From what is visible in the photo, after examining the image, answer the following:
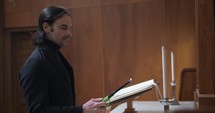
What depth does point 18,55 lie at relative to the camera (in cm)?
484

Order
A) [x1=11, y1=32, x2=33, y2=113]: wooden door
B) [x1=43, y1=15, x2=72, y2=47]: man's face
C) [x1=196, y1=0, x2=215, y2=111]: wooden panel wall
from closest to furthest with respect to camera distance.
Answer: [x1=196, y1=0, x2=215, y2=111]: wooden panel wall
[x1=43, y1=15, x2=72, y2=47]: man's face
[x1=11, y1=32, x2=33, y2=113]: wooden door

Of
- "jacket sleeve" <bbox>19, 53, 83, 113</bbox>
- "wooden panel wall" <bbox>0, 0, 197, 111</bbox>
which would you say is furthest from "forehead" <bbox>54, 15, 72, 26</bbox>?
"wooden panel wall" <bbox>0, 0, 197, 111</bbox>

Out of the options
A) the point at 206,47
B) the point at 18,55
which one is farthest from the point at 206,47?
the point at 18,55

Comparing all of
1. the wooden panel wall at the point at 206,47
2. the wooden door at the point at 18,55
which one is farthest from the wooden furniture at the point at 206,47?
the wooden door at the point at 18,55

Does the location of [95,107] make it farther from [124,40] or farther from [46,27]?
[124,40]

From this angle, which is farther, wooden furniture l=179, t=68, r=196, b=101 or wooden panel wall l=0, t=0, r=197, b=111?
wooden panel wall l=0, t=0, r=197, b=111

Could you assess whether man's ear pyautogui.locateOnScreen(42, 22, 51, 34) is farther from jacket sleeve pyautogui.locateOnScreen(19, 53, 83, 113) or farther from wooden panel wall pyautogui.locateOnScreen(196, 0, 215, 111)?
wooden panel wall pyautogui.locateOnScreen(196, 0, 215, 111)

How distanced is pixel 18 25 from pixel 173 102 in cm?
347

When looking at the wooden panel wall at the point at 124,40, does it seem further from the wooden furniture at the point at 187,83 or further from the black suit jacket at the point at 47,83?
the black suit jacket at the point at 47,83

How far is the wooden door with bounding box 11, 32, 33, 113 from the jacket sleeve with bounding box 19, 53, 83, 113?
3573mm

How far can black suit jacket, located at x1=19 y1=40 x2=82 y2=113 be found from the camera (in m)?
1.31

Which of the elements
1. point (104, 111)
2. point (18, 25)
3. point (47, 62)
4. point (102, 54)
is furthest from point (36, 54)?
point (18, 25)

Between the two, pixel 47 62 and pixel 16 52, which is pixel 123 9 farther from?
pixel 47 62

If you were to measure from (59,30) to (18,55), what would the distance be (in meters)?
3.61
